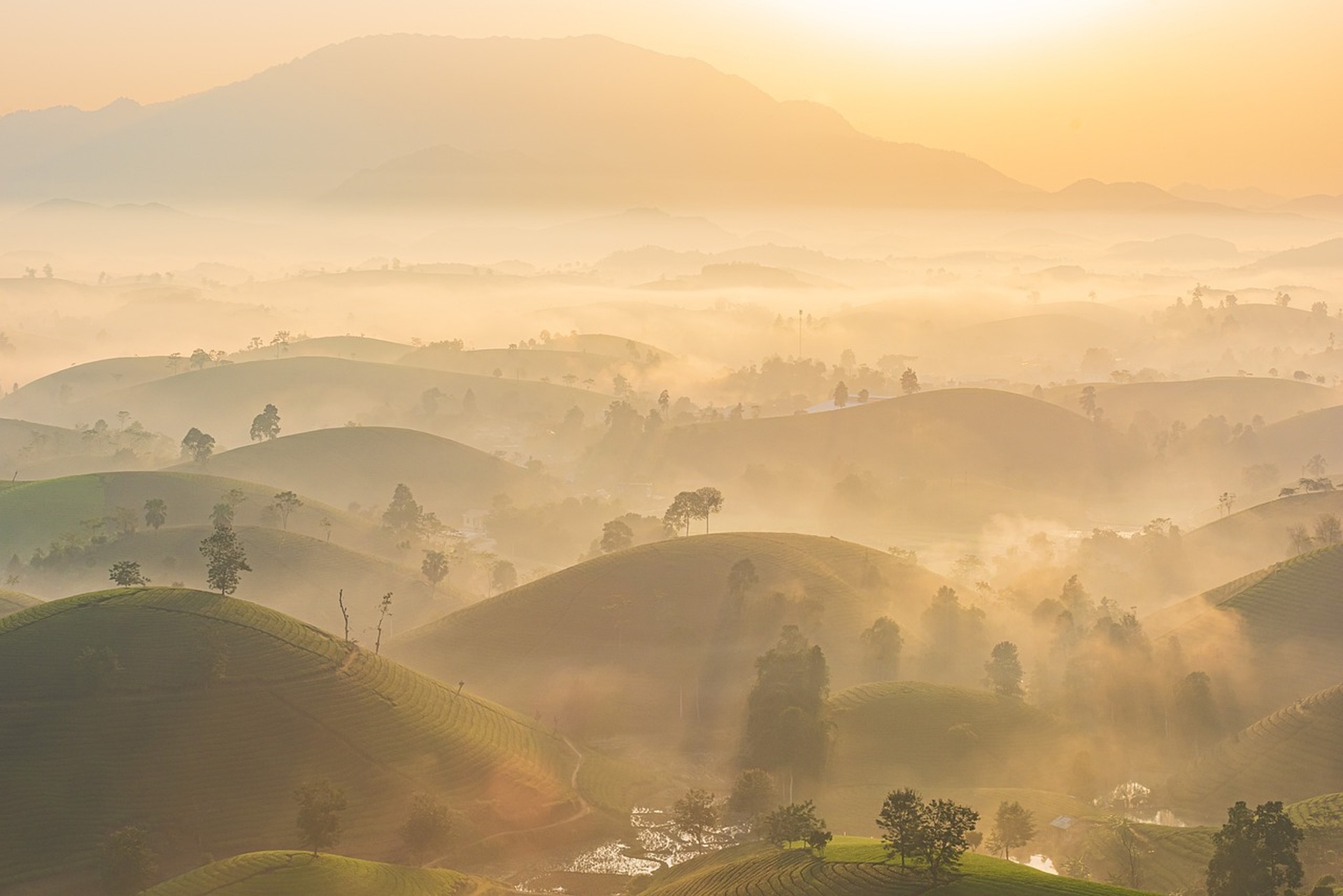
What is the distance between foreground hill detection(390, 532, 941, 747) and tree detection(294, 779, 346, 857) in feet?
158

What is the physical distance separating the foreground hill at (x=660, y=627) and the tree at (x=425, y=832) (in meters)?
36.8

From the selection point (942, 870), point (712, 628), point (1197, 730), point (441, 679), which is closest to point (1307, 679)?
point (1197, 730)

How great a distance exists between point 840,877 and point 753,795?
28757 mm

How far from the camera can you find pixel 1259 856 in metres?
88.9

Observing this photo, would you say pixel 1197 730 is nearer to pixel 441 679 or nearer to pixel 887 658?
pixel 887 658

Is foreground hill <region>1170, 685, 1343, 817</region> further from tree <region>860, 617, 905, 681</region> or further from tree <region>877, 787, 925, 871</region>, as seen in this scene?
tree <region>877, 787, 925, 871</region>

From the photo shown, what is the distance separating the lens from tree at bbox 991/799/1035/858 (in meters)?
108

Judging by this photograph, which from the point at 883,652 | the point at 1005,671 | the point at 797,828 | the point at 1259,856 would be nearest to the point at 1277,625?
the point at 1005,671

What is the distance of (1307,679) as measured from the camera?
15162 cm

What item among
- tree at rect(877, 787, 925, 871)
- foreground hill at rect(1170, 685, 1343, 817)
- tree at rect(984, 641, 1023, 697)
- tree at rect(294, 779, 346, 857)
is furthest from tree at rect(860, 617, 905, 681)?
tree at rect(294, 779, 346, 857)

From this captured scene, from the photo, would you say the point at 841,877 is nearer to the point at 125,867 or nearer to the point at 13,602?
the point at 125,867

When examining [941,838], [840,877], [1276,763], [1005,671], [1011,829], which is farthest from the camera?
[1005,671]

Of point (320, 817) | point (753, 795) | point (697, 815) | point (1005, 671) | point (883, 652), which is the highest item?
point (883, 652)

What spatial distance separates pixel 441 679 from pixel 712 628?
38.5 m
